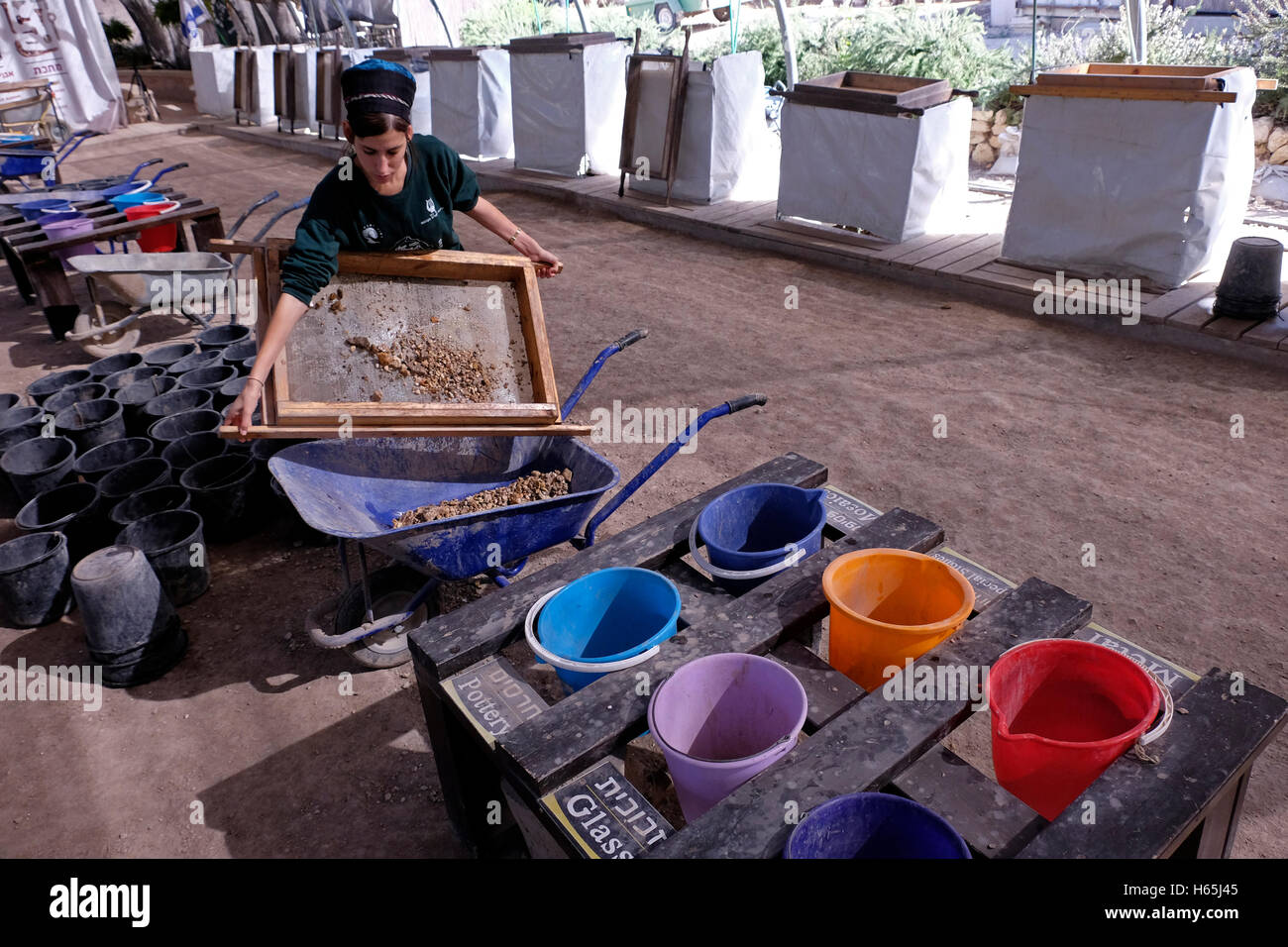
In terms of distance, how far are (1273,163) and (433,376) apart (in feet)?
32.1

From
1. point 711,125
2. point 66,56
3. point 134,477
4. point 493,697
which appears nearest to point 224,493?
point 134,477

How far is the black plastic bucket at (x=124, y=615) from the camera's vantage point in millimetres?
3256

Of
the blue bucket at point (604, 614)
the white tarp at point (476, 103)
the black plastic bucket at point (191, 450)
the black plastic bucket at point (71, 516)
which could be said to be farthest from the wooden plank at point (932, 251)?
the white tarp at point (476, 103)

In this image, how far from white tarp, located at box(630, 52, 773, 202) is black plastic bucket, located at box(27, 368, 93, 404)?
6270 mm

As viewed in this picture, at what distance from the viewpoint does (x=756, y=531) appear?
2.72 m

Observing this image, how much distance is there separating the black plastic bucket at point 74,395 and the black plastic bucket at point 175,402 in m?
0.31

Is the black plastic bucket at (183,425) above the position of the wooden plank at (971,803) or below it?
below

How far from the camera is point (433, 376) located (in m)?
3.54

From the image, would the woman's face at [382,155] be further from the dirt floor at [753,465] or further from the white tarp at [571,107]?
the white tarp at [571,107]
